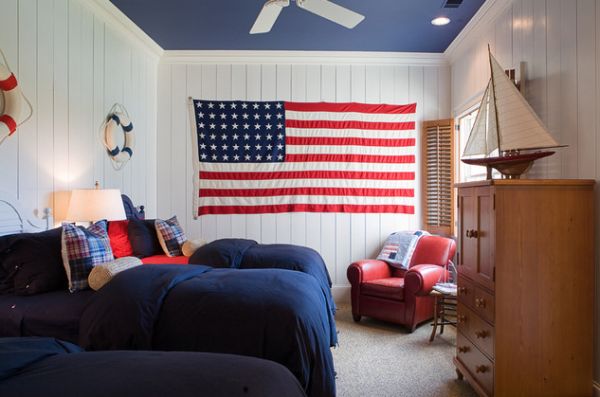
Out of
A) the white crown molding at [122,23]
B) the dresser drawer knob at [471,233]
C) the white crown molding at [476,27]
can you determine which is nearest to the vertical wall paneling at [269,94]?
the white crown molding at [122,23]

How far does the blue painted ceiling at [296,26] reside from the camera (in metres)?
3.53

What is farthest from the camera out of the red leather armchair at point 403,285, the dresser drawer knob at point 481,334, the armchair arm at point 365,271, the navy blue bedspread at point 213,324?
the armchair arm at point 365,271

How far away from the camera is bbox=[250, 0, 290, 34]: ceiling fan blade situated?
8.48 ft

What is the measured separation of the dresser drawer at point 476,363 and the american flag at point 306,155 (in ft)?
7.66

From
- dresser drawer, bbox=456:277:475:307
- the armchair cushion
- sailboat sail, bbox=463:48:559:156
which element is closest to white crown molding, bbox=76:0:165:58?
sailboat sail, bbox=463:48:559:156

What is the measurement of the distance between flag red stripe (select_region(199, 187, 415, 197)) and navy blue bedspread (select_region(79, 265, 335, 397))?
9.18 ft

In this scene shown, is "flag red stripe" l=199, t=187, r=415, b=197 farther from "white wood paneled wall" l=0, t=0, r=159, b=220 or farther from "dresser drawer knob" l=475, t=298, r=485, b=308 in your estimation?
"dresser drawer knob" l=475, t=298, r=485, b=308

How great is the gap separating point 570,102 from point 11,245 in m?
3.55

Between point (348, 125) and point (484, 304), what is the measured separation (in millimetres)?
3011

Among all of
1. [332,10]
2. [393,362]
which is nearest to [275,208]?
[393,362]

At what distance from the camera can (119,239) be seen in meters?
3.27

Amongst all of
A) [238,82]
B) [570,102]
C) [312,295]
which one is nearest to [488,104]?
[570,102]

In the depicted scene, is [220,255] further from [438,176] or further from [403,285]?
[438,176]

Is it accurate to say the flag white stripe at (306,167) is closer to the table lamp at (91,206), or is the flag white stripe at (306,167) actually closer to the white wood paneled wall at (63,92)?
the white wood paneled wall at (63,92)
